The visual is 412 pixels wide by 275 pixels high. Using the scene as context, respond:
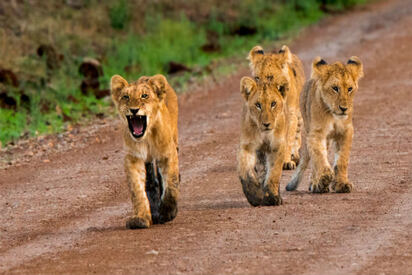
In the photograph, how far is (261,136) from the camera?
25.7ft

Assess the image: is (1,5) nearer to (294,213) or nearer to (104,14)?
(104,14)

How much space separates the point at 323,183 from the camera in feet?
26.9

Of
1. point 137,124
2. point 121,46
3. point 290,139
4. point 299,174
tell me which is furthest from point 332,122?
point 121,46

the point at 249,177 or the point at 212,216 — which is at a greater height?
the point at 249,177

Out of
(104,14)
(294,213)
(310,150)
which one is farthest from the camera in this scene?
(104,14)

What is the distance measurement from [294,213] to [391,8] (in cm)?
1656

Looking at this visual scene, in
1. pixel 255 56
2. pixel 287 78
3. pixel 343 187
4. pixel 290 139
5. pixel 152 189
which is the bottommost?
pixel 343 187

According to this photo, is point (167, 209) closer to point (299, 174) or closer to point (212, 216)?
point (212, 216)

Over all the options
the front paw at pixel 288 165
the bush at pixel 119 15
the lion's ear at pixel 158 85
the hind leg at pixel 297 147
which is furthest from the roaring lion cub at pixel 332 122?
the bush at pixel 119 15

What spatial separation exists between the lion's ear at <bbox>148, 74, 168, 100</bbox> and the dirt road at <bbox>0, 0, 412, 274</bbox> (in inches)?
39.6

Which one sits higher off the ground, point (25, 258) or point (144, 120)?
point (144, 120)

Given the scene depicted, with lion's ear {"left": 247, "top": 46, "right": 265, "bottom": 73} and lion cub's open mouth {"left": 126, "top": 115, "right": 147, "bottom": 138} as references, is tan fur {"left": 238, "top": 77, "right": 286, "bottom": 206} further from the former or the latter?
lion's ear {"left": 247, "top": 46, "right": 265, "bottom": 73}

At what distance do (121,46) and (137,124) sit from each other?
36.6ft

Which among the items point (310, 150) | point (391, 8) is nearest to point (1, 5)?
point (391, 8)
